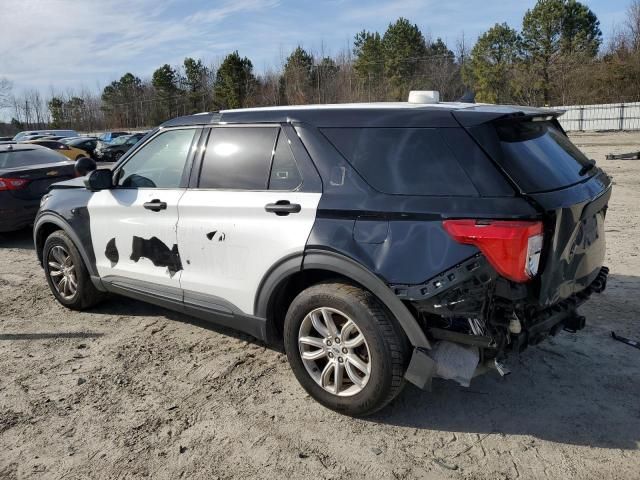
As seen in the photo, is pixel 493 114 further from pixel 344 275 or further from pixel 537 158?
pixel 344 275

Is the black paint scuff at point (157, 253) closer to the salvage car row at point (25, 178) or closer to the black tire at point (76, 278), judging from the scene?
the black tire at point (76, 278)

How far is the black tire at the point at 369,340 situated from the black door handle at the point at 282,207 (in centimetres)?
49

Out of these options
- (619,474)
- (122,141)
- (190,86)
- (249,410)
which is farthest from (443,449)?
(190,86)

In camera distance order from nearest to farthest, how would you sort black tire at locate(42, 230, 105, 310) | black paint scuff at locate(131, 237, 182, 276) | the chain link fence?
black paint scuff at locate(131, 237, 182, 276) < black tire at locate(42, 230, 105, 310) < the chain link fence

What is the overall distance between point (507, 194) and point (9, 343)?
13.8 ft

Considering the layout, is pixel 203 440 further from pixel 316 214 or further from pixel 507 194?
pixel 507 194

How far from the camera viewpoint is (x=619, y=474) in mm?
2705

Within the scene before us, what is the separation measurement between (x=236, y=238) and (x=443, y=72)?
52.0 m

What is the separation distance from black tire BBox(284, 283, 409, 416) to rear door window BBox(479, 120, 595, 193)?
1.03 metres

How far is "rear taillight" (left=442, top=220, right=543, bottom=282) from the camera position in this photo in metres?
2.67

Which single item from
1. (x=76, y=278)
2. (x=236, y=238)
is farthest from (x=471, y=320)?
(x=76, y=278)

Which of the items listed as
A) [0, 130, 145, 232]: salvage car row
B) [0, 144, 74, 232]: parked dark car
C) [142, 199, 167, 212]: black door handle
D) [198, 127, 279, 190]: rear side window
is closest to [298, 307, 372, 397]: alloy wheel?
[198, 127, 279, 190]: rear side window

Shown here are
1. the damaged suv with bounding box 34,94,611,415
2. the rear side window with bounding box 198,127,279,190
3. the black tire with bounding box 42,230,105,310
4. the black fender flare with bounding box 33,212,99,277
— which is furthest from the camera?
the black tire with bounding box 42,230,105,310

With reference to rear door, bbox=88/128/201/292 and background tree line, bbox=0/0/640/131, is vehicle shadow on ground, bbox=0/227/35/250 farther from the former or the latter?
background tree line, bbox=0/0/640/131
